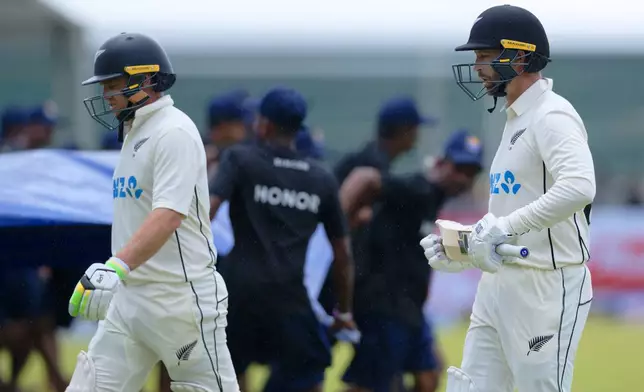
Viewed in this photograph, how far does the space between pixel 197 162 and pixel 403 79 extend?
772 inches

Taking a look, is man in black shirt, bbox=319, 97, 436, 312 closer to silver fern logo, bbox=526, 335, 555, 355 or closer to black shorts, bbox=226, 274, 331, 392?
black shorts, bbox=226, 274, 331, 392

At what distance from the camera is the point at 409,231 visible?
29.6 feet

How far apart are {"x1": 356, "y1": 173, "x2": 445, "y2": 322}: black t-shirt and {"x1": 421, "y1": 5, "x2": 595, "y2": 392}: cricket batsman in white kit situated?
273cm

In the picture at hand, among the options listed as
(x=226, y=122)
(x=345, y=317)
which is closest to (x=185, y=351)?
(x=345, y=317)

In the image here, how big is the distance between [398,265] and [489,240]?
3.48 metres

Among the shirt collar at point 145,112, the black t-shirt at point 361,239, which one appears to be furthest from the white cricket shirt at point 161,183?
the black t-shirt at point 361,239

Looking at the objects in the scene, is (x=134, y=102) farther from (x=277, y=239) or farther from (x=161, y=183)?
(x=277, y=239)

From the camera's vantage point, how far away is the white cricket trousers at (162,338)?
238 inches

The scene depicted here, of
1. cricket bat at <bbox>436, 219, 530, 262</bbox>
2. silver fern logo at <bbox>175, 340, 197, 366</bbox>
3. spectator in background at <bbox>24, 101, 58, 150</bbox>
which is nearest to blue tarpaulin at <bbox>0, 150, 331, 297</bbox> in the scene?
silver fern logo at <bbox>175, 340, 197, 366</bbox>

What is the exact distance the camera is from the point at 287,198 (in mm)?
7844

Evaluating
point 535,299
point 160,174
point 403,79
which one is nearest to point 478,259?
point 535,299

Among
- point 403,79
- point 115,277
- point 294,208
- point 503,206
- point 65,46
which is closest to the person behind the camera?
point 115,277

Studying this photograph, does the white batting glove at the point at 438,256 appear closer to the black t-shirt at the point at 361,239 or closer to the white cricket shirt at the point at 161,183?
the white cricket shirt at the point at 161,183

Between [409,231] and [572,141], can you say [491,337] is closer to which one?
[572,141]
